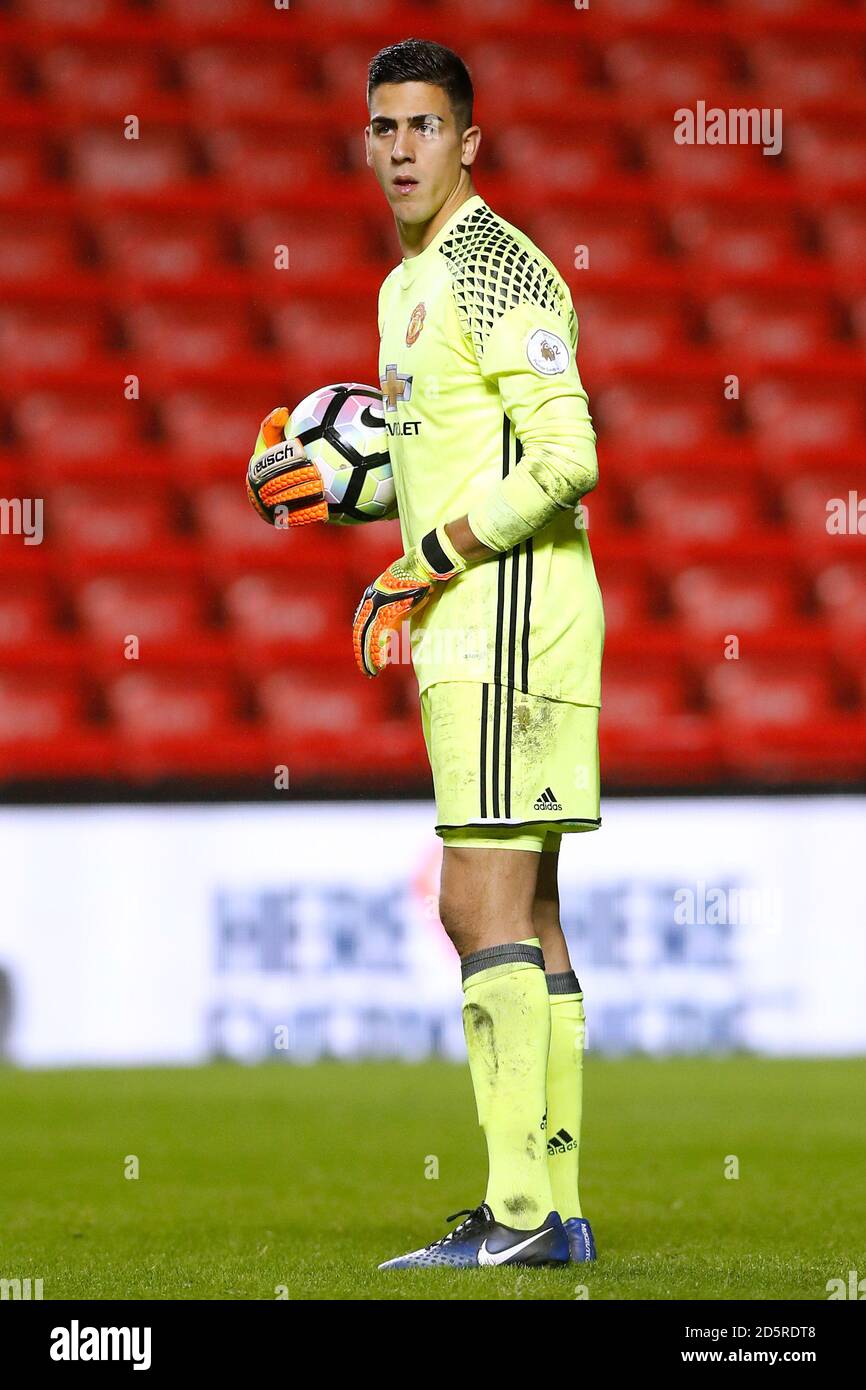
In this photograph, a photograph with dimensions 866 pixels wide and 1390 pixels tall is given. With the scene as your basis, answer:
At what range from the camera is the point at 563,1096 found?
10.3 feet

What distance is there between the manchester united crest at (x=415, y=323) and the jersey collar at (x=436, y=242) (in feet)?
0.24

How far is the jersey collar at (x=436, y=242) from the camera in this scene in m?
3.12

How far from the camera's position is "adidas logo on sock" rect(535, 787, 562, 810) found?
298 cm

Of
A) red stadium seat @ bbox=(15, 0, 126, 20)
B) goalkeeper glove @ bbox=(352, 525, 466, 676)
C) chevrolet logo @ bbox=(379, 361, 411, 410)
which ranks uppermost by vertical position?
red stadium seat @ bbox=(15, 0, 126, 20)

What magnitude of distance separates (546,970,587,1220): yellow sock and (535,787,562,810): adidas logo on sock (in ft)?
1.08

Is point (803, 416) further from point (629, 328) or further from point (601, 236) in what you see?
point (601, 236)

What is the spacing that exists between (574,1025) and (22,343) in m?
6.95

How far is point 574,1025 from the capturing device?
3.16 metres

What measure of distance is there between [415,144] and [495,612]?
0.75m

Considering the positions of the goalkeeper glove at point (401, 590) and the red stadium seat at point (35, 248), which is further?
the red stadium seat at point (35, 248)

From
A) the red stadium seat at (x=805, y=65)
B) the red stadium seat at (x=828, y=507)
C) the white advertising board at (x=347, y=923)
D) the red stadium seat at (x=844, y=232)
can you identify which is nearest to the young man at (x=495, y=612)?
the white advertising board at (x=347, y=923)

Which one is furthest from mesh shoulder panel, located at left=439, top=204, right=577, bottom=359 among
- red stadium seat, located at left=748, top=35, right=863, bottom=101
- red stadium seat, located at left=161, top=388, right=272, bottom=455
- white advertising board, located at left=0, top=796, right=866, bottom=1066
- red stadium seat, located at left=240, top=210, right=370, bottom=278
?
red stadium seat, located at left=748, top=35, right=863, bottom=101

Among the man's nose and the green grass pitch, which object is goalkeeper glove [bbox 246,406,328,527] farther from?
the green grass pitch

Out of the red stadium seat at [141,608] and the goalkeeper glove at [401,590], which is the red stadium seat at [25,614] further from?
the goalkeeper glove at [401,590]
